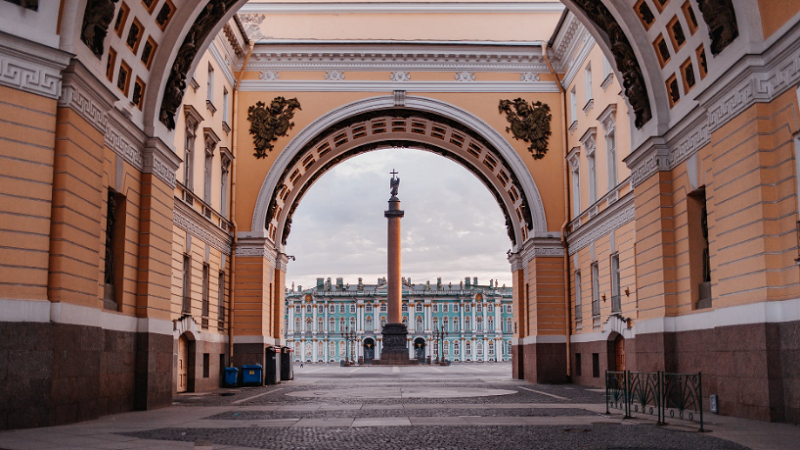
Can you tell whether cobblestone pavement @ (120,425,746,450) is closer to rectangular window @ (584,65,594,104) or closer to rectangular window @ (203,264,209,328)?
rectangular window @ (203,264,209,328)

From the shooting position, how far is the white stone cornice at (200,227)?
2560 cm

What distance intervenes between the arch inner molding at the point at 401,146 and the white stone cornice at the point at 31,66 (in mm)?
20409

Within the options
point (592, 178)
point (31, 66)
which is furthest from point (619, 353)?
point (31, 66)

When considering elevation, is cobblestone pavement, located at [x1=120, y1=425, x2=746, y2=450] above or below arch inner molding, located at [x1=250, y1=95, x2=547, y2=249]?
below

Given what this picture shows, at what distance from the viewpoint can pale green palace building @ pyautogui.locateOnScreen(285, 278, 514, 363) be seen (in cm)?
13525

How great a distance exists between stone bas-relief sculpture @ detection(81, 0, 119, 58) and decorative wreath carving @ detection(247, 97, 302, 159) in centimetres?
1922

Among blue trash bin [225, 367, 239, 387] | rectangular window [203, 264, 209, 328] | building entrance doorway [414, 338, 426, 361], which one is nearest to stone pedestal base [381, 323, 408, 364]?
blue trash bin [225, 367, 239, 387]

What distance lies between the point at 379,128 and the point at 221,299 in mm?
11762

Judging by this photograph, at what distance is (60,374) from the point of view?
13570 mm

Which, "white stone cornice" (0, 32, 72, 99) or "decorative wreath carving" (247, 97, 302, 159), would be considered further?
"decorative wreath carving" (247, 97, 302, 159)

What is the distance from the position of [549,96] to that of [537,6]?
478cm

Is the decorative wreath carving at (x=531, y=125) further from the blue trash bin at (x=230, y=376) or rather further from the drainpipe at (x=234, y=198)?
the blue trash bin at (x=230, y=376)

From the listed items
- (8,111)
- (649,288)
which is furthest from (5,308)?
(649,288)

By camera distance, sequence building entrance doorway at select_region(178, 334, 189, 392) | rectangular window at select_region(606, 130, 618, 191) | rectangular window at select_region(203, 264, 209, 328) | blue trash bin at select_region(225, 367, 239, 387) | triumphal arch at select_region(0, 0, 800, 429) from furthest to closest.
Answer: blue trash bin at select_region(225, 367, 239, 387) < rectangular window at select_region(203, 264, 209, 328) < rectangular window at select_region(606, 130, 618, 191) < building entrance doorway at select_region(178, 334, 189, 392) < triumphal arch at select_region(0, 0, 800, 429)
